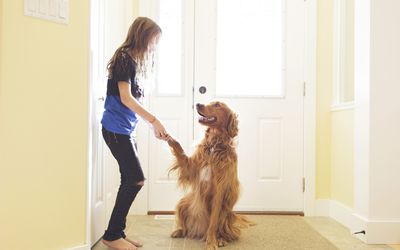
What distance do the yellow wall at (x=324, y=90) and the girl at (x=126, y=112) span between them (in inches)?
62.7

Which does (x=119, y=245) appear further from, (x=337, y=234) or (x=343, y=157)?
(x=343, y=157)

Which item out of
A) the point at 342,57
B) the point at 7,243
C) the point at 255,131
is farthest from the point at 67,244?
the point at 342,57

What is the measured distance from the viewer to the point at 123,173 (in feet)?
7.22

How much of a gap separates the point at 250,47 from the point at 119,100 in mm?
1545

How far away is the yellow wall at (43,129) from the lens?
5.55ft

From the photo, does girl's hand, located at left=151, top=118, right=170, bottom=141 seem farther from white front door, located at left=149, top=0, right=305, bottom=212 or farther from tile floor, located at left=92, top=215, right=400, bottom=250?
white front door, located at left=149, top=0, right=305, bottom=212

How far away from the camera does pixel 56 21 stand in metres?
1.85

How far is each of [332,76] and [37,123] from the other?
2.41 m

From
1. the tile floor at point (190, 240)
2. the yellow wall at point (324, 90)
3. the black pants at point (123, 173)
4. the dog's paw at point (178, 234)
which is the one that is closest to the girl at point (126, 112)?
the black pants at point (123, 173)

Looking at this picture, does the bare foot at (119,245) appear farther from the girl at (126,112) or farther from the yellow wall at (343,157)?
the yellow wall at (343,157)

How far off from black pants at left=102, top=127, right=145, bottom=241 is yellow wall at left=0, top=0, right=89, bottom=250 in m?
0.20

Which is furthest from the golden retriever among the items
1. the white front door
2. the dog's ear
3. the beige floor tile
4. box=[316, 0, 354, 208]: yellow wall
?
box=[316, 0, 354, 208]: yellow wall

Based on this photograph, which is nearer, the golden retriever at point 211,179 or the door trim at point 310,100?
the golden retriever at point 211,179

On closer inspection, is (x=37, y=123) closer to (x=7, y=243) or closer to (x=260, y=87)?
(x=7, y=243)
